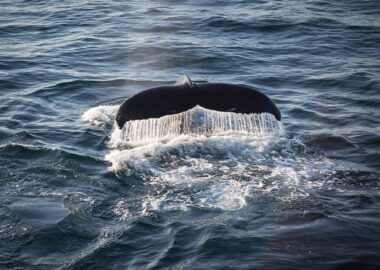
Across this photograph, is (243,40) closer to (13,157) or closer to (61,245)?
(13,157)

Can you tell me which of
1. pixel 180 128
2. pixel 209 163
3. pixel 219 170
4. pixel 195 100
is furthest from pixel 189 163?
pixel 180 128

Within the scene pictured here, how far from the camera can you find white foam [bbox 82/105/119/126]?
507 inches

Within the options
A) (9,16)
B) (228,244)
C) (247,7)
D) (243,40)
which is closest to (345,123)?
(228,244)

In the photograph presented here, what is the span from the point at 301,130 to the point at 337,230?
14.3 ft

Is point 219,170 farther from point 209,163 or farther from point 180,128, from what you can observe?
point 180,128

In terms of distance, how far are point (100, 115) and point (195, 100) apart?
3843 millimetres

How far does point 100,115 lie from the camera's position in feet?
43.2

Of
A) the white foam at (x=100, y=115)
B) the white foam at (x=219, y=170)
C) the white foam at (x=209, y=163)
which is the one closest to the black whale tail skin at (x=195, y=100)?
the white foam at (x=209, y=163)

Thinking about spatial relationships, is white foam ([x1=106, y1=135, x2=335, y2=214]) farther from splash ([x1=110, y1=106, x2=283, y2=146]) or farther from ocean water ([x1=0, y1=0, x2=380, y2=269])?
splash ([x1=110, y1=106, x2=283, y2=146])

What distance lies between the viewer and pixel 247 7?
2481cm

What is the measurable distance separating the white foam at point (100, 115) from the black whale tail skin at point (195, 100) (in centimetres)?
318

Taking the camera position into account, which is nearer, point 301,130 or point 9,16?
point 301,130

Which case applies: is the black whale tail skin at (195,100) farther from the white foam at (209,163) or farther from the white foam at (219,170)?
the white foam at (219,170)

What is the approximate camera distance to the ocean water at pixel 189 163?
7.98 metres
